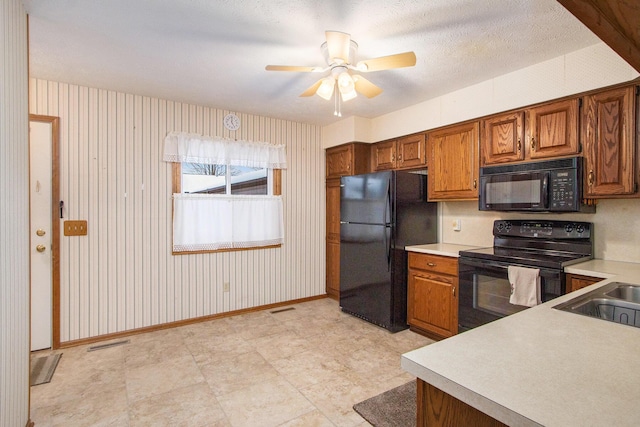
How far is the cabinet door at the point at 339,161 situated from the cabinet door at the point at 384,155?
321 mm

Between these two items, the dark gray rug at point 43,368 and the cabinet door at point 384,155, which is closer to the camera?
the dark gray rug at point 43,368

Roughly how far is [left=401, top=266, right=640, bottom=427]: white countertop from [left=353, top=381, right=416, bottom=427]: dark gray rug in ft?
3.88

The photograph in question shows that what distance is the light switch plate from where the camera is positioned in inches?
116

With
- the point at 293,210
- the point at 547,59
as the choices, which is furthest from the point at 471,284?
the point at 293,210

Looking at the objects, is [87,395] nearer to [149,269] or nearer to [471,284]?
[149,269]

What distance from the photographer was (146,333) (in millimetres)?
3260

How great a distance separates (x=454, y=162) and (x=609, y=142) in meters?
1.16

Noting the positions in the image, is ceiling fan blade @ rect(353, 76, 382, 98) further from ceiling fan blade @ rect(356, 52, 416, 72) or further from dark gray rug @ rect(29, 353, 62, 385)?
dark gray rug @ rect(29, 353, 62, 385)

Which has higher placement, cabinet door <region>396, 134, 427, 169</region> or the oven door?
cabinet door <region>396, 134, 427, 169</region>

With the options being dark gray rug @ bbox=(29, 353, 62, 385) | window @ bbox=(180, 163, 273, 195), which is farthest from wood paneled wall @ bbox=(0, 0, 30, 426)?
window @ bbox=(180, 163, 273, 195)

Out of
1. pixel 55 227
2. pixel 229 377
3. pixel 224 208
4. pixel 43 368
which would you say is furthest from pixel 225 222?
pixel 43 368

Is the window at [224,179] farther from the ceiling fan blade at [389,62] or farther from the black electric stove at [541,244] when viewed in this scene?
the black electric stove at [541,244]

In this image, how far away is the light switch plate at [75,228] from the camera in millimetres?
2941

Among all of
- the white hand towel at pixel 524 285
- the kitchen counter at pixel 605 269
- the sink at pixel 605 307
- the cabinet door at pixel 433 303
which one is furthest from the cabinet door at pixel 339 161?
the sink at pixel 605 307
